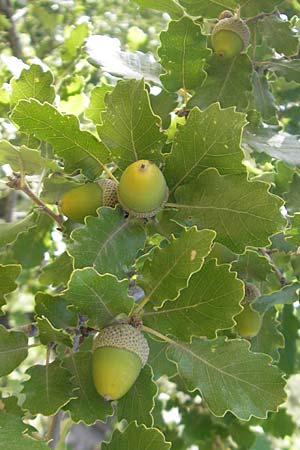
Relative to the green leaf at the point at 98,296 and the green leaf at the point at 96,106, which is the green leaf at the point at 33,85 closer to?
the green leaf at the point at 96,106

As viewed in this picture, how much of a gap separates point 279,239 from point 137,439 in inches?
32.6

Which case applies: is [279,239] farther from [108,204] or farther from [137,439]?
[137,439]

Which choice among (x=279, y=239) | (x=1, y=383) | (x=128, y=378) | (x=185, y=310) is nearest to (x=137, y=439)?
(x=128, y=378)

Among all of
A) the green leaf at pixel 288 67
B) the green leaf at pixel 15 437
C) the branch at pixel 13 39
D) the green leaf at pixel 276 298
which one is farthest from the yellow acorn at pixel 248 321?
the branch at pixel 13 39

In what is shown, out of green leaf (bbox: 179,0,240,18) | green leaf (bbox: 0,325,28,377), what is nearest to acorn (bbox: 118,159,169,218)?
green leaf (bbox: 0,325,28,377)

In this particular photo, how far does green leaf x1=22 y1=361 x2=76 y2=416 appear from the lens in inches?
54.9

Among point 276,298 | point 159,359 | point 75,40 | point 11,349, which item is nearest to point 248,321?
point 276,298

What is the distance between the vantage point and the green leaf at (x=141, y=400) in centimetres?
139

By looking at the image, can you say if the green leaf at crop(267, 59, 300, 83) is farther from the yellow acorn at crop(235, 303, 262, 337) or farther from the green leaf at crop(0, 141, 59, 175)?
→ the green leaf at crop(0, 141, 59, 175)

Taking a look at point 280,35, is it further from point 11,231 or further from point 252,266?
point 11,231

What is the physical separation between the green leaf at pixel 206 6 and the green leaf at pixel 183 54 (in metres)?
0.26

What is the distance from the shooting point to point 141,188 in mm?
1307

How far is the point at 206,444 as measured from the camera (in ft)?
8.90

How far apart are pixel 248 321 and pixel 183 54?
2.44ft
